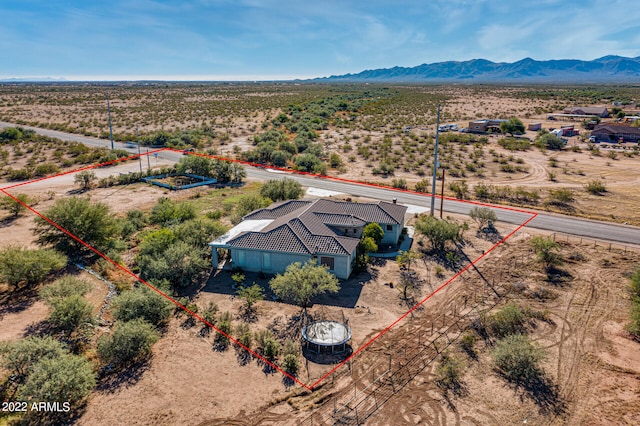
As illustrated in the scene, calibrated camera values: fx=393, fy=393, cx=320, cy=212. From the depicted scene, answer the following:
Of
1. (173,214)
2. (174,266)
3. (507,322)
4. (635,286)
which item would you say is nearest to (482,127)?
(635,286)

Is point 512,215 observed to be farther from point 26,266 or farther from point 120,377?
point 26,266

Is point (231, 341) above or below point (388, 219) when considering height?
below

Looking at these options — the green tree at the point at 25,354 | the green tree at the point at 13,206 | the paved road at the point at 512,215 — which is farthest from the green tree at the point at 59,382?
the paved road at the point at 512,215

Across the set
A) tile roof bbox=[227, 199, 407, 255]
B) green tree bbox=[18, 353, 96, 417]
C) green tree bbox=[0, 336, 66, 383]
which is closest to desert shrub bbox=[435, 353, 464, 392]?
tile roof bbox=[227, 199, 407, 255]

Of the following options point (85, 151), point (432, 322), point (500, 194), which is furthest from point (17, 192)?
point (500, 194)

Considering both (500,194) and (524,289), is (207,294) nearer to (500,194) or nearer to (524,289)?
(524,289)

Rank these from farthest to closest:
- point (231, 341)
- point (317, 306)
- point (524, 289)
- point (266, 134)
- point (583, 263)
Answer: point (266, 134), point (583, 263), point (524, 289), point (317, 306), point (231, 341)
